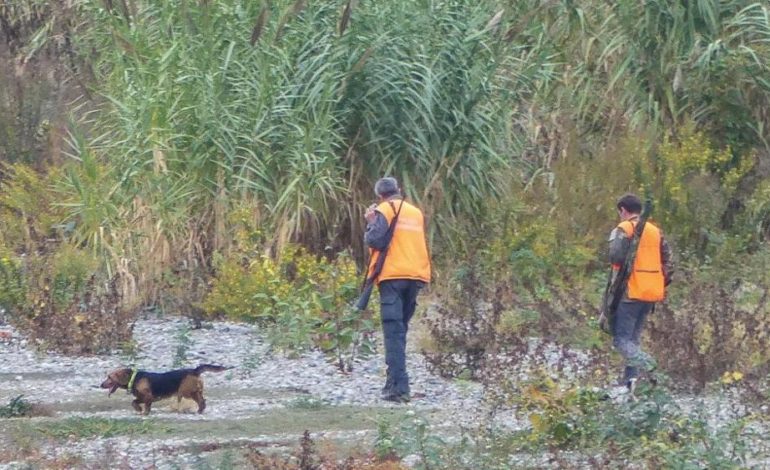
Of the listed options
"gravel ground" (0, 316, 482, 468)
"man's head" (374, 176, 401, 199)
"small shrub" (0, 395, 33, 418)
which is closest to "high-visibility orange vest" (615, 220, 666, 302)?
"gravel ground" (0, 316, 482, 468)

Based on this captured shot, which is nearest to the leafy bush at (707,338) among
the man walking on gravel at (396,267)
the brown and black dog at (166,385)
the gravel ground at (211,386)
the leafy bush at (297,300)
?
the gravel ground at (211,386)

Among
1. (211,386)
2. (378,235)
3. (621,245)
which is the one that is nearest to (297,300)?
(211,386)

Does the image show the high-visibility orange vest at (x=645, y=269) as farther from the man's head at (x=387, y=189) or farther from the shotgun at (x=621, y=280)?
the man's head at (x=387, y=189)

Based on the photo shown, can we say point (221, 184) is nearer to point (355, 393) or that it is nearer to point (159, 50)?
point (159, 50)

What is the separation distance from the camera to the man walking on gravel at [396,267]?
422 inches

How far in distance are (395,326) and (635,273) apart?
169 cm

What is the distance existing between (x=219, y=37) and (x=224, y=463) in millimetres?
8574

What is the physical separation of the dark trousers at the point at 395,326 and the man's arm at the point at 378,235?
0.28 m

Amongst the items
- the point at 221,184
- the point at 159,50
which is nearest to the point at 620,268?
the point at 221,184

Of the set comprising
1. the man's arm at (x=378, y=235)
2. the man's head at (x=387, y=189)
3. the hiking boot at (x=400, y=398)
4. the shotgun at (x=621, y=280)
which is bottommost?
the hiking boot at (x=400, y=398)

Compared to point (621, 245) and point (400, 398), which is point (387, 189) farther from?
point (621, 245)

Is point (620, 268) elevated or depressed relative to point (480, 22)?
depressed

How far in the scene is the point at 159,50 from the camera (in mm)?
15703

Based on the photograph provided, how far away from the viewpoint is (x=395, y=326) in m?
10.9
